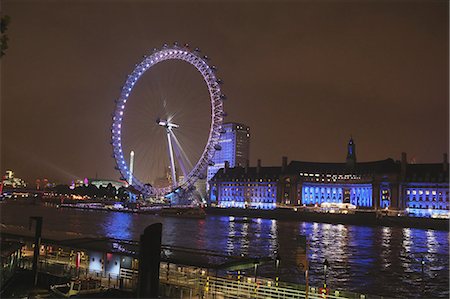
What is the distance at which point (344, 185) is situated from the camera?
118812 millimetres

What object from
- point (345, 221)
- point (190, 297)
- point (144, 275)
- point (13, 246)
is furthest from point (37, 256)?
point (345, 221)

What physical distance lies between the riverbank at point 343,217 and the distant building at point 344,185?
1300 cm

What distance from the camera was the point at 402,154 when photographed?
11069 cm

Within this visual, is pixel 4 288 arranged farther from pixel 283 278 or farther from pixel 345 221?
pixel 345 221

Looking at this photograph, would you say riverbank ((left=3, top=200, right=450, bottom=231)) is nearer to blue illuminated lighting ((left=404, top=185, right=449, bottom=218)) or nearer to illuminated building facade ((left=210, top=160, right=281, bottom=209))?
blue illuminated lighting ((left=404, top=185, right=449, bottom=218))

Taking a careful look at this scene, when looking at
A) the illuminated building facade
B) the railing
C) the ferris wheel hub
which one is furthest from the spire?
the railing

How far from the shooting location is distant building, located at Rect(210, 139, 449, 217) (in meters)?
103

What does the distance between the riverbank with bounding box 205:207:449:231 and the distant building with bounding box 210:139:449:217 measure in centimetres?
1300

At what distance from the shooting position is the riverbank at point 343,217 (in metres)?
83.2

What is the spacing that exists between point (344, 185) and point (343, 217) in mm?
25028

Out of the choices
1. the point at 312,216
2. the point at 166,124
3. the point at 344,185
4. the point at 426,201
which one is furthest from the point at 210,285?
the point at 344,185

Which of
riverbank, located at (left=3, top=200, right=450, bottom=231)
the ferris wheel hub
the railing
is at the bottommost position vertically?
the railing

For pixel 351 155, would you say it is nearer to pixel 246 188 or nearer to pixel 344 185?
pixel 344 185

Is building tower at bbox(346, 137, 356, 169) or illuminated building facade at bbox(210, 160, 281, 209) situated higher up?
building tower at bbox(346, 137, 356, 169)
